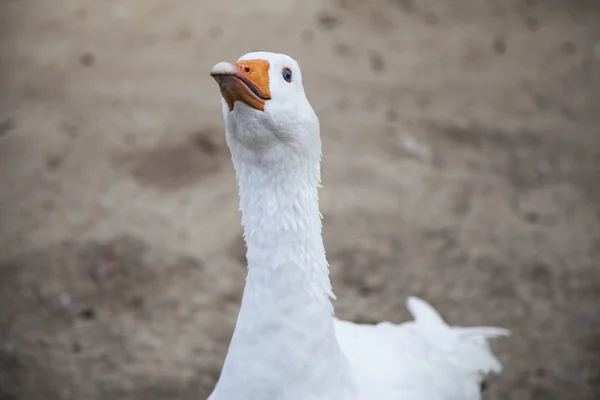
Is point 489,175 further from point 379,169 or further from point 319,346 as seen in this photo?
point 319,346

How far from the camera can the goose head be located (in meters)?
2.09

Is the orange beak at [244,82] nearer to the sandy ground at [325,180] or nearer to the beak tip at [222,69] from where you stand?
the beak tip at [222,69]

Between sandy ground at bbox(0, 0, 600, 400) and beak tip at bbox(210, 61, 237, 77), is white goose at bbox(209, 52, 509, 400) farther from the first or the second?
sandy ground at bbox(0, 0, 600, 400)

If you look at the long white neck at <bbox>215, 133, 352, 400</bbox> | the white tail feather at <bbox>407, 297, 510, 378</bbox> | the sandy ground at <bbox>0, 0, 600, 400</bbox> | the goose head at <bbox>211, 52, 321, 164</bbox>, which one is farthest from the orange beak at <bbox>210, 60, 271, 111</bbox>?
the sandy ground at <bbox>0, 0, 600, 400</bbox>

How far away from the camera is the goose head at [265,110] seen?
2.09 m

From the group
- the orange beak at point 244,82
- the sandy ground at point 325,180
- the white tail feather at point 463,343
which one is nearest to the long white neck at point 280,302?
the orange beak at point 244,82

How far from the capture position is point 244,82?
207cm

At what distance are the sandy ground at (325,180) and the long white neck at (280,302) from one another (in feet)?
5.21

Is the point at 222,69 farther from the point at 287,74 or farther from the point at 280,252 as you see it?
the point at 280,252

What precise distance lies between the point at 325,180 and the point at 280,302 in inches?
117

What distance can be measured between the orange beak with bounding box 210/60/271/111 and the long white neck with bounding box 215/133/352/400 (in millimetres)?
176

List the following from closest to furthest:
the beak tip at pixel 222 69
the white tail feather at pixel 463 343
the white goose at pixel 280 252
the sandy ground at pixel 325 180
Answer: the beak tip at pixel 222 69, the white goose at pixel 280 252, the white tail feather at pixel 463 343, the sandy ground at pixel 325 180

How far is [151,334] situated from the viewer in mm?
4020

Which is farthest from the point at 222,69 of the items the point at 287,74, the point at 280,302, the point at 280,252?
the point at 280,302
